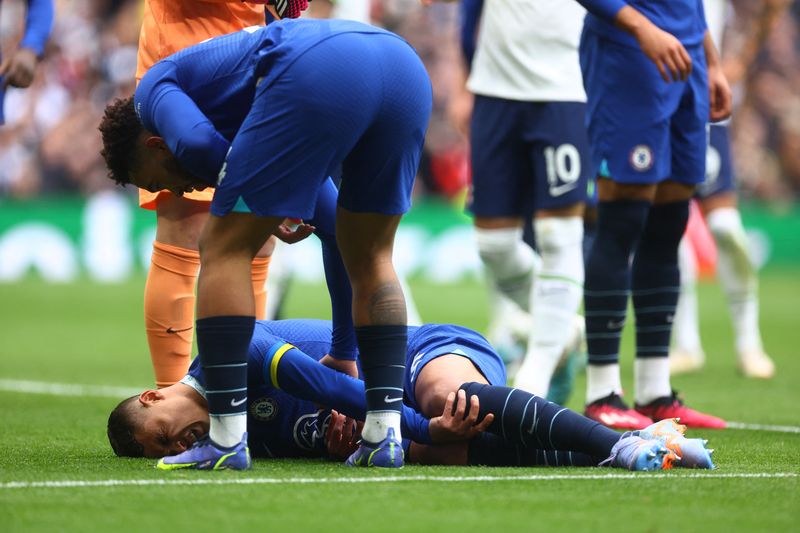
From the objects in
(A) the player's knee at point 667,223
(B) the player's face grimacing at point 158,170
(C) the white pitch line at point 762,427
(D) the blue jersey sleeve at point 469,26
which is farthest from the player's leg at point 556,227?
(B) the player's face grimacing at point 158,170

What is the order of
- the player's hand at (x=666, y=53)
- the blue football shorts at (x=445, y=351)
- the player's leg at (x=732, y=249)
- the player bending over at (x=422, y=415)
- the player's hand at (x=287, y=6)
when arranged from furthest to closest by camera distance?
1. the player's leg at (x=732, y=249)
2. the player's hand at (x=287, y=6)
3. the player's hand at (x=666, y=53)
4. the blue football shorts at (x=445, y=351)
5. the player bending over at (x=422, y=415)

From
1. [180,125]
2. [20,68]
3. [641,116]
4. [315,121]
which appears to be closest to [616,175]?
[641,116]

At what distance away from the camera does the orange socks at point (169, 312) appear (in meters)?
5.14

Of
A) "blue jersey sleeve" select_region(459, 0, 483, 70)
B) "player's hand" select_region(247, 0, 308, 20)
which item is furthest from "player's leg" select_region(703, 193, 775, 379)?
"player's hand" select_region(247, 0, 308, 20)

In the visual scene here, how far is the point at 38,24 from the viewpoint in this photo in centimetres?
626

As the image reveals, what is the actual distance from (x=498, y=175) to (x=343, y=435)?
211 cm

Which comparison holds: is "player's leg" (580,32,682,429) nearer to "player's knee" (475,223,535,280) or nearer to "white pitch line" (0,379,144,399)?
"player's knee" (475,223,535,280)

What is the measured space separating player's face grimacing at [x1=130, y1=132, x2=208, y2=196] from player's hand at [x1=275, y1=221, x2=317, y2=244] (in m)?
0.29

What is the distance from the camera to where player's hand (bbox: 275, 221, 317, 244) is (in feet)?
13.8

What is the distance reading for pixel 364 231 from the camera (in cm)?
404

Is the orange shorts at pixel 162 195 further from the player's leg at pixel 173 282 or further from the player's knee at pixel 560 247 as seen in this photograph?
the player's knee at pixel 560 247

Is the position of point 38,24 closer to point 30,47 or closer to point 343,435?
point 30,47

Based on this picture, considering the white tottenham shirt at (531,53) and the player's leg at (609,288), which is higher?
the white tottenham shirt at (531,53)

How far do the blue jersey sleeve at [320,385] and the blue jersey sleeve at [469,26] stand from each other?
2922mm
